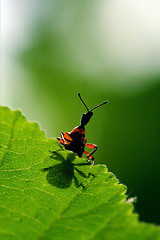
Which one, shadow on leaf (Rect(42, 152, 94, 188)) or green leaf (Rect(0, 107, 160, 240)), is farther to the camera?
shadow on leaf (Rect(42, 152, 94, 188))

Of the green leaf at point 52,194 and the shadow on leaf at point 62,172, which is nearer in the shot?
the green leaf at point 52,194

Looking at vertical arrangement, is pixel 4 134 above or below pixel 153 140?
below

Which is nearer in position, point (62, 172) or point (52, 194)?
point (52, 194)

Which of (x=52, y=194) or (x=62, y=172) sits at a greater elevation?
(x=62, y=172)

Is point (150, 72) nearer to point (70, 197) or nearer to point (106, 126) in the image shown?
point (106, 126)

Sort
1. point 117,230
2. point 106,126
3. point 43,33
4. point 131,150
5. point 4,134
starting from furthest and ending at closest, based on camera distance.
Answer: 1. point 43,33
2. point 106,126
3. point 131,150
4. point 4,134
5. point 117,230

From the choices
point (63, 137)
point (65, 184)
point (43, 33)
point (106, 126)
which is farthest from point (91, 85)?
point (65, 184)
